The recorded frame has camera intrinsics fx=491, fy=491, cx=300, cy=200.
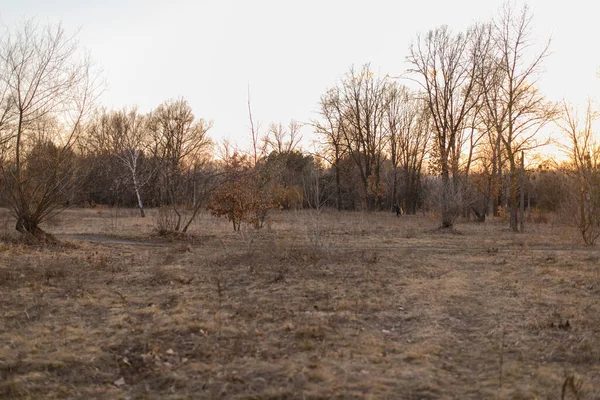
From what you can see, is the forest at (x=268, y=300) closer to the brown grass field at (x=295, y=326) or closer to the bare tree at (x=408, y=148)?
the brown grass field at (x=295, y=326)

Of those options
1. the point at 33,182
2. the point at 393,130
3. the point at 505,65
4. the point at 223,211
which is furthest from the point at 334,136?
the point at 33,182

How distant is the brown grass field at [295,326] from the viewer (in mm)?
4668

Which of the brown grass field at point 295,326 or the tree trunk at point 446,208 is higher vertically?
the tree trunk at point 446,208

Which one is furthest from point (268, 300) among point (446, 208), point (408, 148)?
point (408, 148)

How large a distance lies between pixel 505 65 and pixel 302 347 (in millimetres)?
20167

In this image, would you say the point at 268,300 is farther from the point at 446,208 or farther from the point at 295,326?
the point at 446,208

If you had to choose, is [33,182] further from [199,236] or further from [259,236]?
[259,236]

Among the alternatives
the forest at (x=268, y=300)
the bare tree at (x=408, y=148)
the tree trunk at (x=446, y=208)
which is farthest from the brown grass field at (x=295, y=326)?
the bare tree at (x=408, y=148)

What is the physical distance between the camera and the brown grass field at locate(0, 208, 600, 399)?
4668 millimetres

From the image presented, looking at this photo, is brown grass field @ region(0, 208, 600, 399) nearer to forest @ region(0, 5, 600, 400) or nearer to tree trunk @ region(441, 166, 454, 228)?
forest @ region(0, 5, 600, 400)

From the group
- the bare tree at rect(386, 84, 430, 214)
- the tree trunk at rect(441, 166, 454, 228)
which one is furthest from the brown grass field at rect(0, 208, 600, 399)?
the bare tree at rect(386, 84, 430, 214)

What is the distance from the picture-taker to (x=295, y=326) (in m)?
6.41

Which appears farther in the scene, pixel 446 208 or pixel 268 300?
pixel 446 208

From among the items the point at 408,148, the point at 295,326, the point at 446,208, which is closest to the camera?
the point at 295,326
